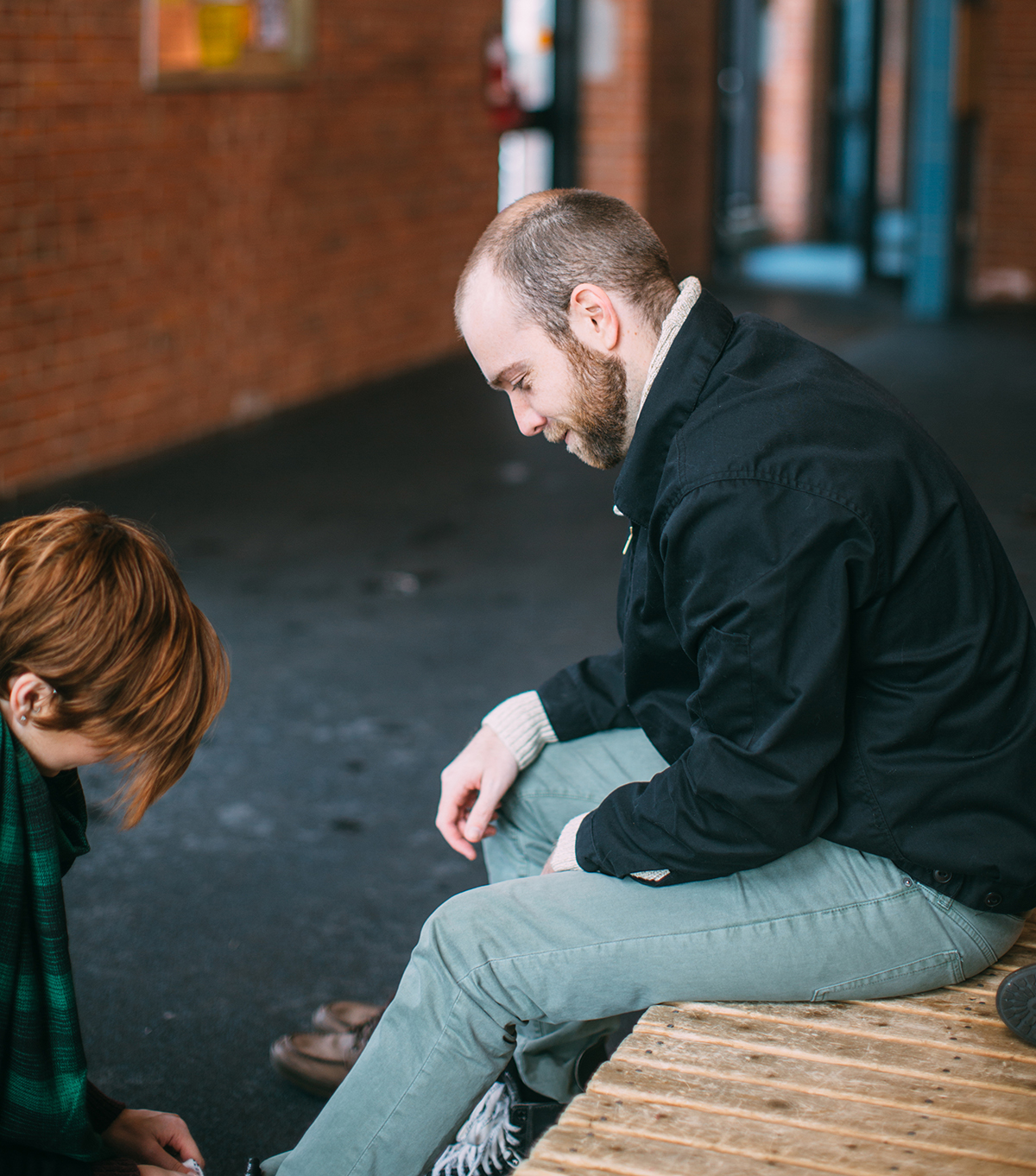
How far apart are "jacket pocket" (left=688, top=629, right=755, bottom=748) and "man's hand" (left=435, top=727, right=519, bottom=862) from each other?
0.52 m

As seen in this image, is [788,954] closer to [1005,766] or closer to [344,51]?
[1005,766]

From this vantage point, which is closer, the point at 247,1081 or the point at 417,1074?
the point at 417,1074

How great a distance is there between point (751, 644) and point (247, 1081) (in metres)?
1.25

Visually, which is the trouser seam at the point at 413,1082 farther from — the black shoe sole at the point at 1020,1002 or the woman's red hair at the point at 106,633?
the black shoe sole at the point at 1020,1002

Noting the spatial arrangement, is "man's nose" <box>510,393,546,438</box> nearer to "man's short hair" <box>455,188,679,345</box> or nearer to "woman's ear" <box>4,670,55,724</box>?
"man's short hair" <box>455,188,679,345</box>

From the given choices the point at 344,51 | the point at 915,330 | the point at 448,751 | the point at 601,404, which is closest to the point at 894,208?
the point at 915,330

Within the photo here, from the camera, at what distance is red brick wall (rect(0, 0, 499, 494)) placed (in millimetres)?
5199

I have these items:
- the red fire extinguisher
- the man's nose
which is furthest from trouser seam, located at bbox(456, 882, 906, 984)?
the red fire extinguisher

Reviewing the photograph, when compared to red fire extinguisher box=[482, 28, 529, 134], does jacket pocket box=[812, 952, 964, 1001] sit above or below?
below

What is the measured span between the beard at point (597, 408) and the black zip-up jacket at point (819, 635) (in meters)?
0.13

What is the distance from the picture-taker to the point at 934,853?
5.14ft

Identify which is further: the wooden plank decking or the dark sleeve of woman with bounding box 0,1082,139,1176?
the dark sleeve of woman with bounding box 0,1082,139,1176

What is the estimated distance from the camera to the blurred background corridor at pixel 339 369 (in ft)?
8.99

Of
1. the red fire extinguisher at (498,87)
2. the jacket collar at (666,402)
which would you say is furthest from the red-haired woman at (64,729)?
the red fire extinguisher at (498,87)
